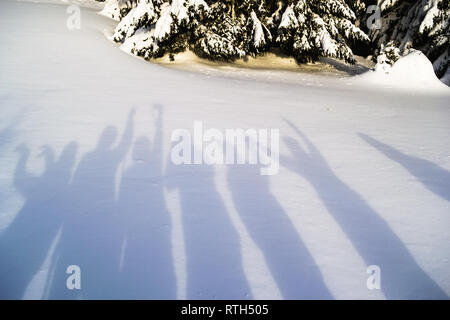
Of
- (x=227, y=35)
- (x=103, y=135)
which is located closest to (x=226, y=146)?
(x=103, y=135)

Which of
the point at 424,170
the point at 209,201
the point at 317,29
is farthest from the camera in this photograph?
the point at 317,29

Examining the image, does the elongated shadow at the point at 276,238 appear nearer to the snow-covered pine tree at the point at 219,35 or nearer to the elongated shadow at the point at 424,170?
the elongated shadow at the point at 424,170

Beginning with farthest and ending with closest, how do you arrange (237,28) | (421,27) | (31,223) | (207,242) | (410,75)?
(237,28) < (421,27) < (410,75) < (31,223) < (207,242)

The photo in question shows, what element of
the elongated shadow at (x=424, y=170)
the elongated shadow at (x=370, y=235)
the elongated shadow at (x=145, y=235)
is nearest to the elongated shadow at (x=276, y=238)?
the elongated shadow at (x=370, y=235)

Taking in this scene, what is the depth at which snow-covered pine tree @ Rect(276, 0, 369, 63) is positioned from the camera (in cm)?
1370

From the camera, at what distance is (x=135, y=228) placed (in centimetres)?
292

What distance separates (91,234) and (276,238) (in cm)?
174

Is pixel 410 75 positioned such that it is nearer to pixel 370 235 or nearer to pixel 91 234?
pixel 370 235

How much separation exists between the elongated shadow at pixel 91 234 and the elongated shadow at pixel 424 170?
369 cm

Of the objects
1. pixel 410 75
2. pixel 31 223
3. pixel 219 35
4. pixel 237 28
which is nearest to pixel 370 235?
pixel 31 223

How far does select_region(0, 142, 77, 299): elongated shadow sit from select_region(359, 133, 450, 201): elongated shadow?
14.0ft

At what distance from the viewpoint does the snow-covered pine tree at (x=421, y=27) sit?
13008 mm

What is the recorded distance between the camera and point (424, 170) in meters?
4.16
